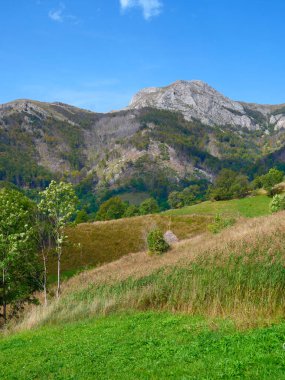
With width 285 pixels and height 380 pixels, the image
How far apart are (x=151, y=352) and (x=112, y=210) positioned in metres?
154

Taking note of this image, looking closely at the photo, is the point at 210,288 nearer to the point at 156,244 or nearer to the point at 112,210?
the point at 156,244

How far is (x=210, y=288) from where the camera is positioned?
50.1ft

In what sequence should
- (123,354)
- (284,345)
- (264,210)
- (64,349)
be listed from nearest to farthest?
1. (284,345)
2. (123,354)
3. (64,349)
4. (264,210)

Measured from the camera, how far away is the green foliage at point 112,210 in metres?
161

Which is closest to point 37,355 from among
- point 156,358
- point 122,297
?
point 156,358

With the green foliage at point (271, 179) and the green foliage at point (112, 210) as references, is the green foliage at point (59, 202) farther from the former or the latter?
the green foliage at point (112, 210)

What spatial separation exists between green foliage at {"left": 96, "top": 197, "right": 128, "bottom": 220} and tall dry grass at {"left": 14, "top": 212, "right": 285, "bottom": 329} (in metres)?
139

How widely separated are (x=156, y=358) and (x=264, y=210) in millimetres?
100392

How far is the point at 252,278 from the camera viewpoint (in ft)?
48.5

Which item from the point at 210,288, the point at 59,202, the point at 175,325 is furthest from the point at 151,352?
the point at 59,202

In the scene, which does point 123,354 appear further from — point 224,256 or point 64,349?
point 224,256

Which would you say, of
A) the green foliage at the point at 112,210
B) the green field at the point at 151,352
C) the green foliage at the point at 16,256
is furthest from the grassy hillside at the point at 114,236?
the green foliage at the point at 112,210

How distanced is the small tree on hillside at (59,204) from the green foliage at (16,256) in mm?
1565

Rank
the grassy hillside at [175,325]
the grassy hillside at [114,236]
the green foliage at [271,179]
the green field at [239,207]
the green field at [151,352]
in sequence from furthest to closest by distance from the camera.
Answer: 1. the green foliage at [271,179]
2. the green field at [239,207]
3. the grassy hillside at [114,236]
4. the grassy hillside at [175,325]
5. the green field at [151,352]
